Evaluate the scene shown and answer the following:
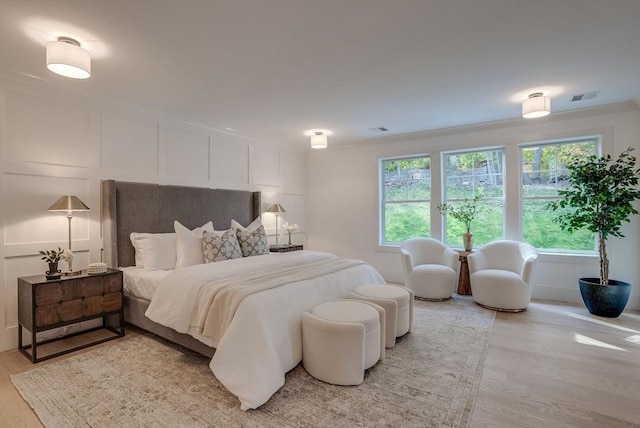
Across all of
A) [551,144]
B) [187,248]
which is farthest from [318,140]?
[551,144]

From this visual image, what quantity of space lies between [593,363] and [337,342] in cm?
220

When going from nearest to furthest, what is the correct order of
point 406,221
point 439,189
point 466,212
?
point 466,212 → point 439,189 → point 406,221

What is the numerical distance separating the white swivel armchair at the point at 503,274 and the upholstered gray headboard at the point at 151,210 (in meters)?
3.61

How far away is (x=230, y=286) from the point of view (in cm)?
245

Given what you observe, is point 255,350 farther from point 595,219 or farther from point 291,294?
point 595,219

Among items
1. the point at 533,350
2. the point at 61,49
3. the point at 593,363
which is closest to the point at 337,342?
the point at 533,350

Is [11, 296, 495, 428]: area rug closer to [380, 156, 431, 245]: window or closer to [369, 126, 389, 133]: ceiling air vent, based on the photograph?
[380, 156, 431, 245]: window

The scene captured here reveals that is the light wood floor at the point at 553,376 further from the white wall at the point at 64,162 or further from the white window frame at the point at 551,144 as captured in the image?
the white window frame at the point at 551,144

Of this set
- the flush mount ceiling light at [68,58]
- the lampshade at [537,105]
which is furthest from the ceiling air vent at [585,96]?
the flush mount ceiling light at [68,58]

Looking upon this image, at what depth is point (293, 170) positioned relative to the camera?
20.4ft

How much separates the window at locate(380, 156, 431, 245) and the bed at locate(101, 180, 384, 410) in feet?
7.30

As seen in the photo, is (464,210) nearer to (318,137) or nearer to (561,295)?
(561,295)

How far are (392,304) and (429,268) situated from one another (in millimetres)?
1873

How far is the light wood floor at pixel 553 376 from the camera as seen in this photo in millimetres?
1907
